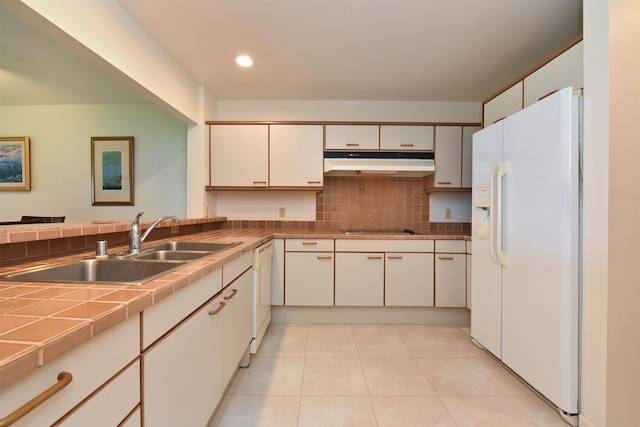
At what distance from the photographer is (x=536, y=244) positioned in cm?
156

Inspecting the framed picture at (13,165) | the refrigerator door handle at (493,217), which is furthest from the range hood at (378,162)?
the framed picture at (13,165)

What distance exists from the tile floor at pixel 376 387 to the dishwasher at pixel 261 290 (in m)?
0.15

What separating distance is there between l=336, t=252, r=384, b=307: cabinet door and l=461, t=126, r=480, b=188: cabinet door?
3.87 ft

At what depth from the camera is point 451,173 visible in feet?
9.62

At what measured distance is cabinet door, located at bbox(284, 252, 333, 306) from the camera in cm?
268

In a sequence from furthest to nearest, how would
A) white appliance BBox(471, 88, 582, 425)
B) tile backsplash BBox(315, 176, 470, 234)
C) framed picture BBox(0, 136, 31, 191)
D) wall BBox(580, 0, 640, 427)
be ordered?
1. framed picture BBox(0, 136, 31, 191)
2. tile backsplash BBox(315, 176, 470, 234)
3. white appliance BBox(471, 88, 582, 425)
4. wall BBox(580, 0, 640, 427)

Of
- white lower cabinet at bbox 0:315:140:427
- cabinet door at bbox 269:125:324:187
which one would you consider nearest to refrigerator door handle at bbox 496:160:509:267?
cabinet door at bbox 269:125:324:187

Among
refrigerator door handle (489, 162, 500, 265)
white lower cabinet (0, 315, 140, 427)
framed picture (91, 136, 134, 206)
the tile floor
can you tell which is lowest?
the tile floor

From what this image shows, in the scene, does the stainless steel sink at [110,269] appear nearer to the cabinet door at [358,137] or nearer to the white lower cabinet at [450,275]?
the cabinet door at [358,137]

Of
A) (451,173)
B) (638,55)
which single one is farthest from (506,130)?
(451,173)

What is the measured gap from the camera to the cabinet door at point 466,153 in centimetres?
291

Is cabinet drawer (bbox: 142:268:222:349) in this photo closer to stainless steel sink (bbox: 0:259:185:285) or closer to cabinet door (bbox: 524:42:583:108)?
stainless steel sink (bbox: 0:259:185:285)

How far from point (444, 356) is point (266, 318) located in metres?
1.41

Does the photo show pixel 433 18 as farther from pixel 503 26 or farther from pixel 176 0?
pixel 176 0
